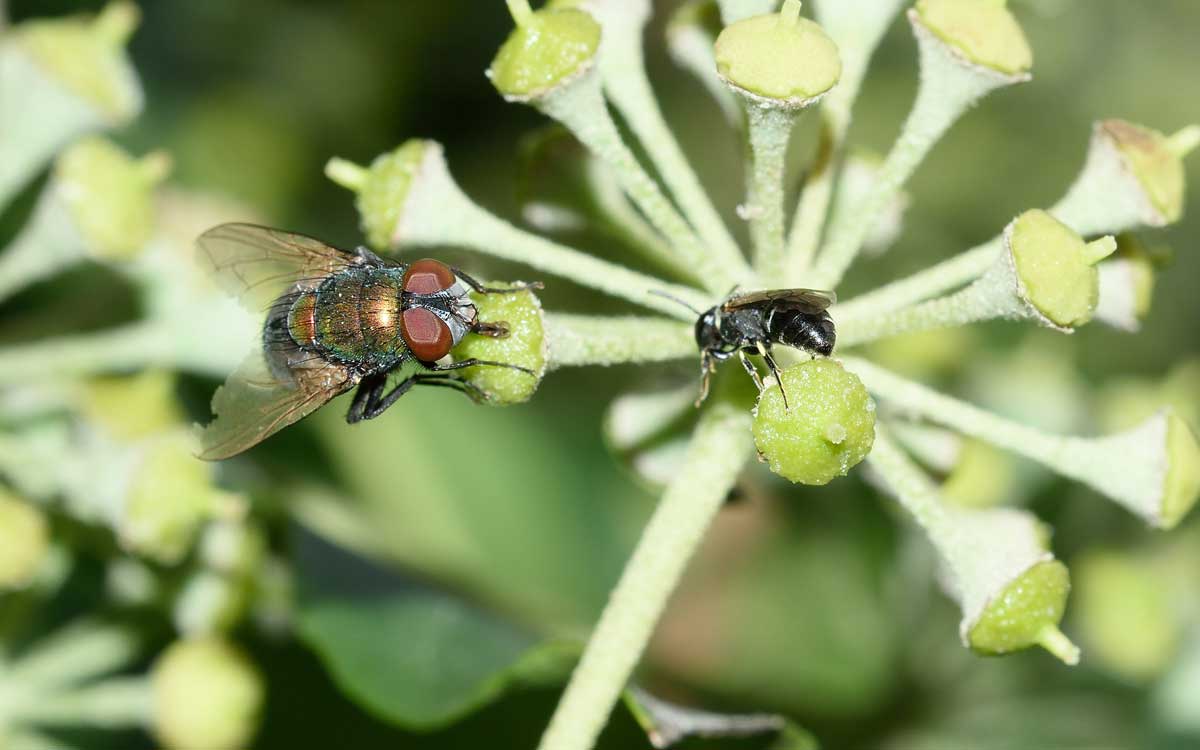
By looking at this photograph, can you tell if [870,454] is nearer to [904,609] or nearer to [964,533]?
[964,533]

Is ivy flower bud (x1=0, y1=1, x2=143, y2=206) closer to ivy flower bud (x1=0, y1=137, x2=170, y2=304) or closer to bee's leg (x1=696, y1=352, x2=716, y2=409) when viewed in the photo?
ivy flower bud (x1=0, y1=137, x2=170, y2=304)

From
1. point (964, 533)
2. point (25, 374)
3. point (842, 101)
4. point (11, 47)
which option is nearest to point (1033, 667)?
point (964, 533)

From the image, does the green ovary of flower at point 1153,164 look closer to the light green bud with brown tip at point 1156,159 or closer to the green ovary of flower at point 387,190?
the light green bud with brown tip at point 1156,159

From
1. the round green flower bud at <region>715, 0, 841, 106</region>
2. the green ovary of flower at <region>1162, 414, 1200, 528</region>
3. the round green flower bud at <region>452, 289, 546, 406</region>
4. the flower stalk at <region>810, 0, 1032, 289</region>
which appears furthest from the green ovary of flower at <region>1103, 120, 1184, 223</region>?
the round green flower bud at <region>452, 289, 546, 406</region>

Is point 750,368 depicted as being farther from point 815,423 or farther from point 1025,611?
point 1025,611

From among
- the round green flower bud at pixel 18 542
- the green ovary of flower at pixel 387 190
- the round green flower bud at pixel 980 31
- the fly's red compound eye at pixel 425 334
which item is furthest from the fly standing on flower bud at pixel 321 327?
the round green flower bud at pixel 980 31

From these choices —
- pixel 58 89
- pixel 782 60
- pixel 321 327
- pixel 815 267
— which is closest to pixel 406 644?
pixel 321 327
